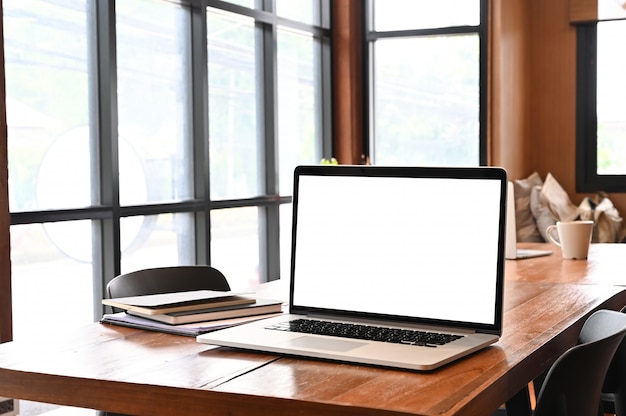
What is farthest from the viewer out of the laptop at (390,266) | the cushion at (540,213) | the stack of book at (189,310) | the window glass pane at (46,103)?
the cushion at (540,213)

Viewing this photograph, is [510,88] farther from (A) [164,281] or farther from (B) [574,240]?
(A) [164,281]

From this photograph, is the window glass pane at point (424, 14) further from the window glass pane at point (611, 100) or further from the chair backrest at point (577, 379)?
the chair backrest at point (577, 379)

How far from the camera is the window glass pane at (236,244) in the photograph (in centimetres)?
525

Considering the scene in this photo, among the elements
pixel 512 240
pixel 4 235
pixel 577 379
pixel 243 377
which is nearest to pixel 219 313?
pixel 243 377

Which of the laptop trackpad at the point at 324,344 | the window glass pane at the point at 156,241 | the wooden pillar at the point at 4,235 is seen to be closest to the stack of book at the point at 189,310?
the laptop trackpad at the point at 324,344

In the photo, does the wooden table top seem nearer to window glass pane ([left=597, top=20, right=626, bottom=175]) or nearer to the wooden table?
the wooden table

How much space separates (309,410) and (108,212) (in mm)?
3114

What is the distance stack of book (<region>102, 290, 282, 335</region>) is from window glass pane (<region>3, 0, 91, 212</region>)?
6.63 ft

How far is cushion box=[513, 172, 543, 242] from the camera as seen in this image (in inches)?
246

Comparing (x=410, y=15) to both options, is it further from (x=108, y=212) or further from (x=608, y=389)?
(x=608, y=389)

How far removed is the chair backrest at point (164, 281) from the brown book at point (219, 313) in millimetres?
425

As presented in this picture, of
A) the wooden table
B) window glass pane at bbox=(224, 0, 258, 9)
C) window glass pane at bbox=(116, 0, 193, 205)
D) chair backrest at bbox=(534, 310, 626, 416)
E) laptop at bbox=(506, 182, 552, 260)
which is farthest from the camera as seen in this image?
window glass pane at bbox=(224, 0, 258, 9)

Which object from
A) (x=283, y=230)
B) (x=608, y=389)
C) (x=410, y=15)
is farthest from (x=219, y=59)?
(x=608, y=389)

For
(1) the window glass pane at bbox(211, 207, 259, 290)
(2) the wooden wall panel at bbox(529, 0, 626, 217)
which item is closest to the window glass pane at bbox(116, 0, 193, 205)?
(1) the window glass pane at bbox(211, 207, 259, 290)
